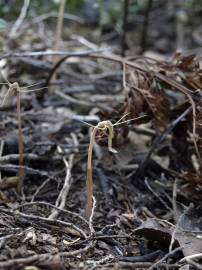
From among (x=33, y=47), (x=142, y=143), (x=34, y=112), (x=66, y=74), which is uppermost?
(x=33, y=47)

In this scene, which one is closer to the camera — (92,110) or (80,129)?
(80,129)

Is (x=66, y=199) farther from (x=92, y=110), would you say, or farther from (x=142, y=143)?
(x=92, y=110)

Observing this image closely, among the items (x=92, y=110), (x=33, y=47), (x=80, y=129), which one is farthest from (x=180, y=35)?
(x=80, y=129)

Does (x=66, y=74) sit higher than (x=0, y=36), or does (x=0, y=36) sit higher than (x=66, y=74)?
(x=0, y=36)

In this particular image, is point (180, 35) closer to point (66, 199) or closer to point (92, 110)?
point (92, 110)

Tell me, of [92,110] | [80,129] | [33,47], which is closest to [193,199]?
[80,129]

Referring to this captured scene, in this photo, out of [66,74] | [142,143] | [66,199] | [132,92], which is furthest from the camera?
[66,74]

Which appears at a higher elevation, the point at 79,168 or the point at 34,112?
the point at 34,112

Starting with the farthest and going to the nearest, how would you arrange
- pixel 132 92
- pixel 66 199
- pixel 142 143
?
pixel 142 143 < pixel 132 92 < pixel 66 199

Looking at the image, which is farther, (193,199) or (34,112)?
(34,112)
